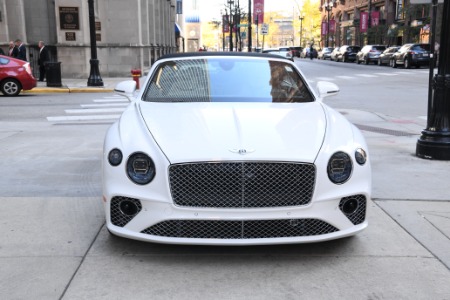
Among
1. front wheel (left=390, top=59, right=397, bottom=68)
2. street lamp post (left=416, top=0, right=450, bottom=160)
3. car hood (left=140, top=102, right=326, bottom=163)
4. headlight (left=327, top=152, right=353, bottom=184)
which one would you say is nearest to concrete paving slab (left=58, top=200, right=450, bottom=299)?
headlight (left=327, top=152, right=353, bottom=184)

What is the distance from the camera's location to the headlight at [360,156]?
389 cm

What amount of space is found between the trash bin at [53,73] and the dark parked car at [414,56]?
2372 centimetres

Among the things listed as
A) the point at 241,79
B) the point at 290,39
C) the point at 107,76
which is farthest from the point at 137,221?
the point at 290,39

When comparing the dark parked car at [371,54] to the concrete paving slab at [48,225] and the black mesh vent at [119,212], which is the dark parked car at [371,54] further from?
the black mesh vent at [119,212]

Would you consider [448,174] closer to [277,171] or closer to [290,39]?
[277,171]

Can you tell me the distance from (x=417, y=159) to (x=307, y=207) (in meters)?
4.32

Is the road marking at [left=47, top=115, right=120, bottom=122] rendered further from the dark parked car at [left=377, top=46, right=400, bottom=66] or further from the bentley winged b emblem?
the dark parked car at [left=377, top=46, right=400, bottom=66]

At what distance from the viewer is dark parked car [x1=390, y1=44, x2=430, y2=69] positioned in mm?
33900

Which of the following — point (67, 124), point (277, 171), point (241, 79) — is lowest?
point (67, 124)

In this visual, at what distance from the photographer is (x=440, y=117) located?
730 centimetres

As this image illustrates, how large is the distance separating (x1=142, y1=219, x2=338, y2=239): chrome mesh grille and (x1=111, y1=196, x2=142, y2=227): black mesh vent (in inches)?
6.3

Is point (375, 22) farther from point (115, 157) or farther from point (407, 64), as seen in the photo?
point (115, 157)

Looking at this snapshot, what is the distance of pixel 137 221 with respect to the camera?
12.1 ft

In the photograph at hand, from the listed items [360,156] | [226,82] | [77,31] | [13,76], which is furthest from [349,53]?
[360,156]
